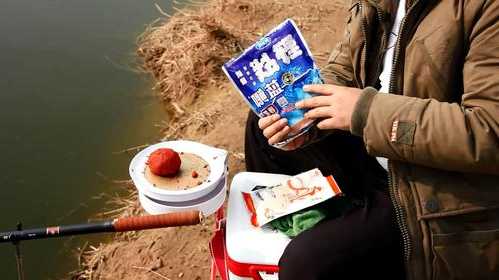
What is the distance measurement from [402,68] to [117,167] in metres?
2.58

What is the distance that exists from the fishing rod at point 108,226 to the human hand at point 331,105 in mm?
416

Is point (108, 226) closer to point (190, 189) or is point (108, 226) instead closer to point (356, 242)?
point (190, 189)

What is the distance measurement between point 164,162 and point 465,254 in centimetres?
85

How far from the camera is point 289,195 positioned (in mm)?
1781

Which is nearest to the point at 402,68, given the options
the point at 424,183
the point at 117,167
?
the point at 424,183

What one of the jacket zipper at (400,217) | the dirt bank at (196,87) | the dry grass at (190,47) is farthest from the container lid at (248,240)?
the dry grass at (190,47)

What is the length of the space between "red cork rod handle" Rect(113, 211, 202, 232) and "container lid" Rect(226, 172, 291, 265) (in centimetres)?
20

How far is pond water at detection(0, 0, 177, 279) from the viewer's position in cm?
340

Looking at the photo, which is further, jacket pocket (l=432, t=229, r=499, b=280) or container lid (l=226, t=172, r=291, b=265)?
container lid (l=226, t=172, r=291, b=265)

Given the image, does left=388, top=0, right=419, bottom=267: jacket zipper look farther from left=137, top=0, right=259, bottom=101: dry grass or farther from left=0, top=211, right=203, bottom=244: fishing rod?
left=137, top=0, right=259, bottom=101: dry grass

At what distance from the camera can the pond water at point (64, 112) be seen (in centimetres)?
340

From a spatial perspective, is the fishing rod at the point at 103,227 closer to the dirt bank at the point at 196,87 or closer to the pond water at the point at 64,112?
the dirt bank at the point at 196,87

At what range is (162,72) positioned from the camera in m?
4.69

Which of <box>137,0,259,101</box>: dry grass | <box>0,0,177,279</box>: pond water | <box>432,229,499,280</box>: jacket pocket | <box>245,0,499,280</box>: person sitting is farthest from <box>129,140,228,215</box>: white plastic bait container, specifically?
<box>137,0,259,101</box>: dry grass
